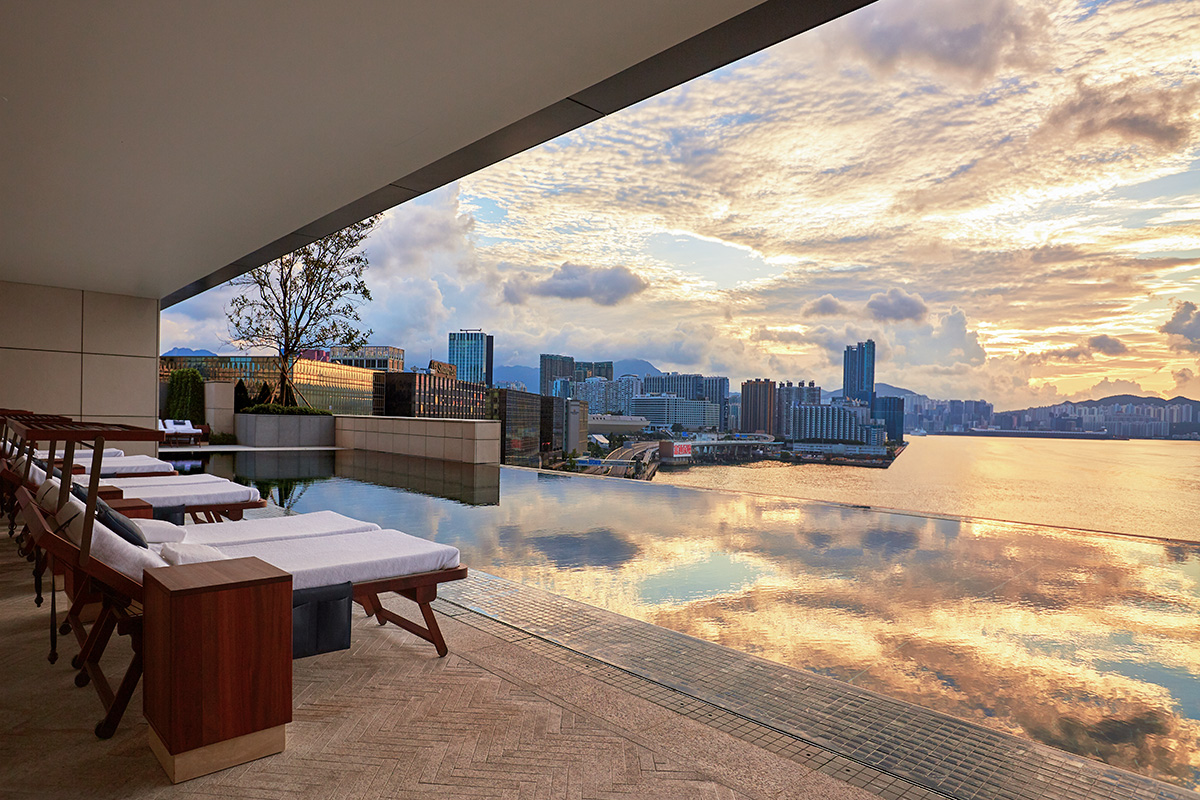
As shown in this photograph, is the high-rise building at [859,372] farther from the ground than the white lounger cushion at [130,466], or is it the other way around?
the high-rise building at [859,372]

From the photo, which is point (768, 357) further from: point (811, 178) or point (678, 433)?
point (678, 433)

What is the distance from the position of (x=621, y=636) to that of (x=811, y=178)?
49951 mm

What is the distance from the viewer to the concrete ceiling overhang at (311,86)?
2488 millimetres

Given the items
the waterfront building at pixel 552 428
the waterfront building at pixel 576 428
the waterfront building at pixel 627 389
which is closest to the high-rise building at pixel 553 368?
the waterfront building at pixel 627 389

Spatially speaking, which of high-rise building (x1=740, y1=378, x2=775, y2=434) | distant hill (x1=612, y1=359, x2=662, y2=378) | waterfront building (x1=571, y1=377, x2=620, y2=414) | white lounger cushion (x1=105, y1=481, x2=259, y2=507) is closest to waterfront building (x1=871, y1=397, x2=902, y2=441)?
high-rise building (x1=740, y1=378, x2=775, y2=434)

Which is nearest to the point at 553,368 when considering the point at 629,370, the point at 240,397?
the point at 629,370

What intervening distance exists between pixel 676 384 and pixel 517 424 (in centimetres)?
1229

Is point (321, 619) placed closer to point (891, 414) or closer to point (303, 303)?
point (303, 303)

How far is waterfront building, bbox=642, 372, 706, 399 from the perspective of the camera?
1110 inches

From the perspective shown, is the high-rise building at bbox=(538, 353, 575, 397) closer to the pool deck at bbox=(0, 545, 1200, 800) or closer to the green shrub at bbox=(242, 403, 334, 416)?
the green shrub at bbox=(242, 403, 334, 416)

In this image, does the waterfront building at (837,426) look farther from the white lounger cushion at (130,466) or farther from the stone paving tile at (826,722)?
the stone paving tile at (826,722)

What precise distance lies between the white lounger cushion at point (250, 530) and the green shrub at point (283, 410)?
15.2 metres

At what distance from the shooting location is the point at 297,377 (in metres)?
19.5

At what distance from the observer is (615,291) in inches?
2098
